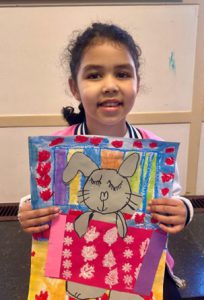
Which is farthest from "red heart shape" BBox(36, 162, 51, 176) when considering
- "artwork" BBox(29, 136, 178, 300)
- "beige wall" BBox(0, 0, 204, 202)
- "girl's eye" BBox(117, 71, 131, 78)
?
"beige wall" BBox(0, 0, 204, 202)

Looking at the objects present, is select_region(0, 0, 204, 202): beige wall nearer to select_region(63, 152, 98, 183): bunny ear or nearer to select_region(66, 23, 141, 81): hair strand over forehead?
select_region(66, 23, 141, 81): hair strand over forehead

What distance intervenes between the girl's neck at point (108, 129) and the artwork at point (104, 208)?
0.14 m

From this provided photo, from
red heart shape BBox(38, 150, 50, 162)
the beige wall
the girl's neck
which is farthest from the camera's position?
the beige wall

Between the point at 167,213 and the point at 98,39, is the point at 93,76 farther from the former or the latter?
the point at 167,213

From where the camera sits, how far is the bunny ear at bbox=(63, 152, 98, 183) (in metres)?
0.53

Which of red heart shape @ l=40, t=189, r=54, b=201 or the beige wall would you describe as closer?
red heart shape @ l=40, t=189, r=54, b=201

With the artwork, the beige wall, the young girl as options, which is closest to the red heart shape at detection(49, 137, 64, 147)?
the artwork

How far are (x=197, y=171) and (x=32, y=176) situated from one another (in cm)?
111

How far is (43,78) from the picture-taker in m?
1.24

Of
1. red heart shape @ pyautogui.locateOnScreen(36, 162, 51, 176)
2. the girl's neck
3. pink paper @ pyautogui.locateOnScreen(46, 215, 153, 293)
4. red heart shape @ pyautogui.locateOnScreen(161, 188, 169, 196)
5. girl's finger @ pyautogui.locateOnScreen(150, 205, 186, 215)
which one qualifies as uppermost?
the girl's neck

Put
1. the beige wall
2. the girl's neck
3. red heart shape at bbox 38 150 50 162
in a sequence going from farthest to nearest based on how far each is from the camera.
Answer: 1. the beige wall
2. the girl's neck
3. red heart shape at bbox 38 150 50 162

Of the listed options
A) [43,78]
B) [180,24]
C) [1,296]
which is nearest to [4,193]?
[43,78]

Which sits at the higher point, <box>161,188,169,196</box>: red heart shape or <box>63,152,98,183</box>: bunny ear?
<box>63,152,98,183</box>: bunny ear

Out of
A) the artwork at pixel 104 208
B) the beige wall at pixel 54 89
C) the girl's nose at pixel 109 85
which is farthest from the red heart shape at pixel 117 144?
the beige wall at pixel 54 89
